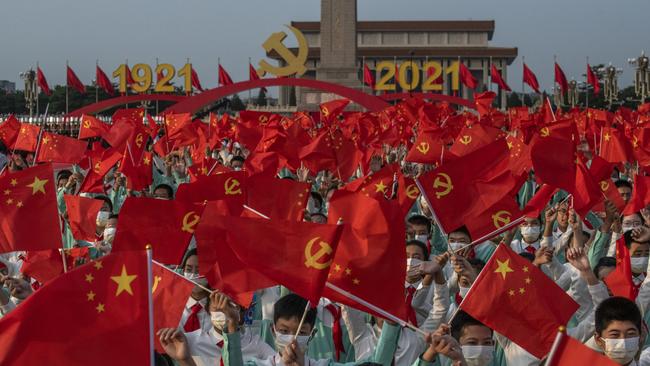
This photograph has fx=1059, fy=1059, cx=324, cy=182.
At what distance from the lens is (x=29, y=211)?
564 cm

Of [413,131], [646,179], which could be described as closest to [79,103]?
[413,131]

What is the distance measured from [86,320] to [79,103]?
64961mm

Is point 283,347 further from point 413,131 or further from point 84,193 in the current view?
point 413,131

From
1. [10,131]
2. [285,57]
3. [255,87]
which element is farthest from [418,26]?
[10,131]

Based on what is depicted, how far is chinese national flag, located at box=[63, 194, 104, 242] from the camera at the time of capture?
7852mm

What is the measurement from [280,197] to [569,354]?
14.6 feet

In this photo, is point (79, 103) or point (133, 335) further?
point (79, 103)

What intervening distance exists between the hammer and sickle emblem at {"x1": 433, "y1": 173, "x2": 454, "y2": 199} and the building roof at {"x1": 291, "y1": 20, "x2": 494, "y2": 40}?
86.9 m

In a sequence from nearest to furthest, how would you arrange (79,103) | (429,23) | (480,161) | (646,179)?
(480,161) < (646,179) < (79,103) < (429,23)

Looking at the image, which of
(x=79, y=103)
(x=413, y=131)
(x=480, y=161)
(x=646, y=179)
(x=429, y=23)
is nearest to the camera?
(x=480, y=161)

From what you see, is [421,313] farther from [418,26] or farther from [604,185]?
[418,26]

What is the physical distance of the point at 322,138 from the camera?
11984mm

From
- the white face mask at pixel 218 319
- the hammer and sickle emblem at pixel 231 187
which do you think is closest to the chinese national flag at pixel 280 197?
the hammer and sickle emblem at pixel 231 187

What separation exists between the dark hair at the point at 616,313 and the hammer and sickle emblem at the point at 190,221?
257 centimetres
